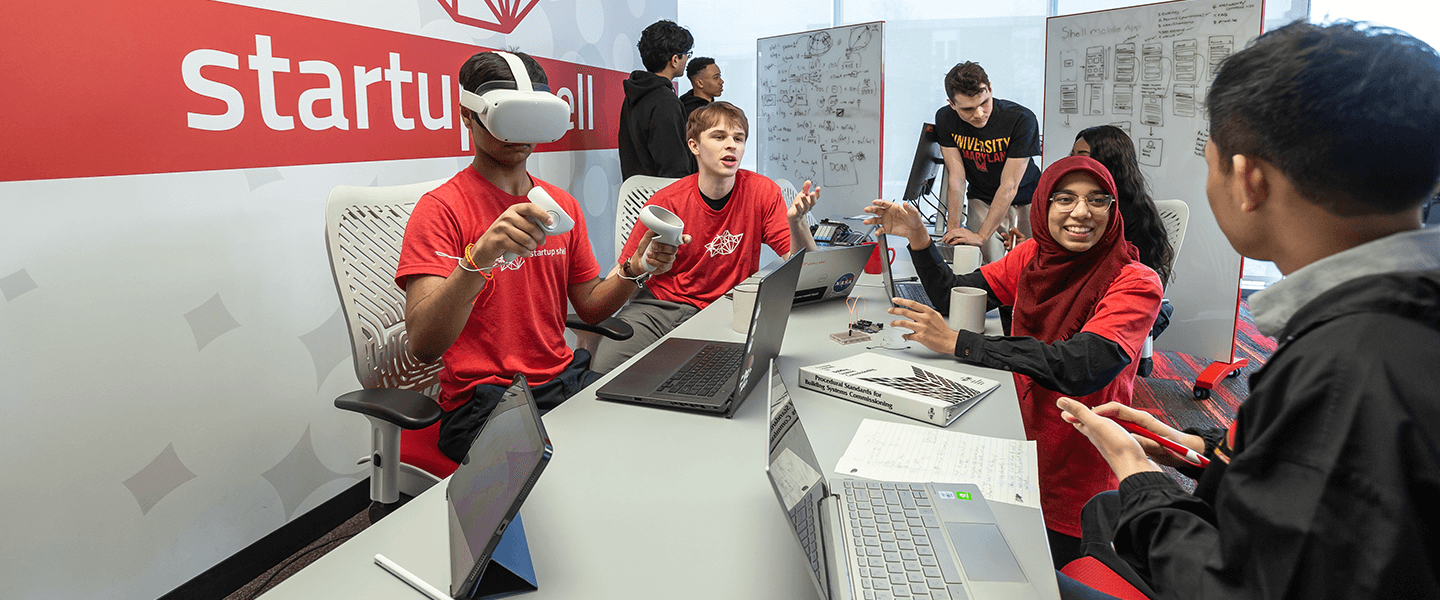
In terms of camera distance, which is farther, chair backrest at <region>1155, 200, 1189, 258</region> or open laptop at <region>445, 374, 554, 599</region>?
chair backrest at <region>1155, 200, 1189, 258</region>

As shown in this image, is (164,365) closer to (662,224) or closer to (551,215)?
(551,215)

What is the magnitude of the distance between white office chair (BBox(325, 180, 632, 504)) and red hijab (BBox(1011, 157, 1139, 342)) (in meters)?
1.42

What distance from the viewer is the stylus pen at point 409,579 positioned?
810mm

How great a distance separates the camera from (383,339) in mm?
1716

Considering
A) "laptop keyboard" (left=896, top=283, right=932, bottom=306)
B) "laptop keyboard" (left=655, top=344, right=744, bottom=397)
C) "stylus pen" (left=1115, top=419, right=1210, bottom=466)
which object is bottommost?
"laptop keyboard" (left=655, top=344, right=744, bottom=397)

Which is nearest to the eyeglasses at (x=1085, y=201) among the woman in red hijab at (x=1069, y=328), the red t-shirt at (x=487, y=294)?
the woman in red hijab at (x=1069, y=328)

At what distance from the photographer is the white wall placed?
1641mm

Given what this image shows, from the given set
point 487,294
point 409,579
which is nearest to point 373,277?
point 487,294

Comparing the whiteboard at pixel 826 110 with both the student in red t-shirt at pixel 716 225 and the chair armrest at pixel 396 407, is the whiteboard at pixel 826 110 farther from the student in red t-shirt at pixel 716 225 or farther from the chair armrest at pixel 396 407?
the chair armrest at pixel 396 407

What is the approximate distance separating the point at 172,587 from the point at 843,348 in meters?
1.85

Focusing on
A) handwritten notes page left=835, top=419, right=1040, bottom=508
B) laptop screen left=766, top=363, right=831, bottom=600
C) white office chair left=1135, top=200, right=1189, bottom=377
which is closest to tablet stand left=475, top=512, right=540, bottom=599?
laptop screen left=766, top=363, right=831, bottom=600

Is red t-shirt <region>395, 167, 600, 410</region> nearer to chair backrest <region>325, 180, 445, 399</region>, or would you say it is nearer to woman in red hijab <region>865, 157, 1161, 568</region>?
chair backrest <region>325, 180, 445, 399</region>

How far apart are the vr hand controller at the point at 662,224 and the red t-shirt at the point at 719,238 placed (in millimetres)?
927

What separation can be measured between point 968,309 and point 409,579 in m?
1.46
